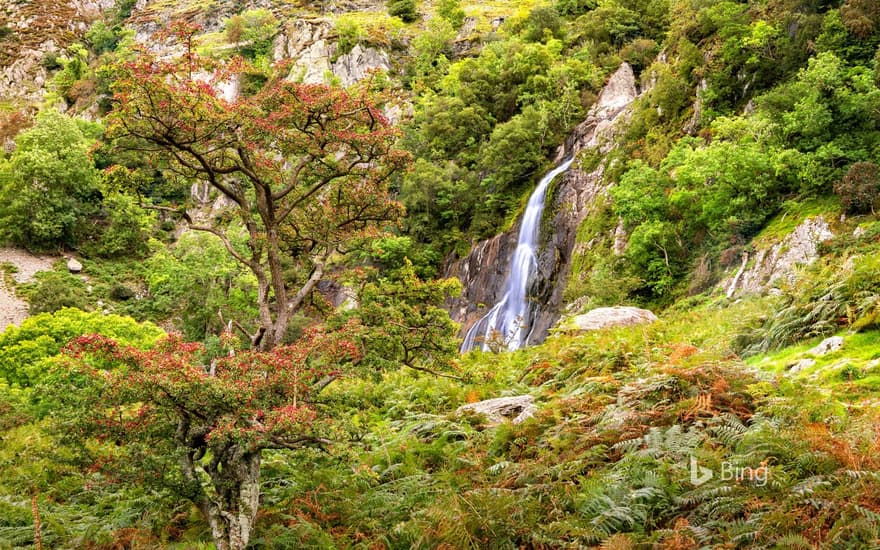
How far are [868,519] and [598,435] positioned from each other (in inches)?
111

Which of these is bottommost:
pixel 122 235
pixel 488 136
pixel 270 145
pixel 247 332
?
pixel 122 235

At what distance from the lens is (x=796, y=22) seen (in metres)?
21.6

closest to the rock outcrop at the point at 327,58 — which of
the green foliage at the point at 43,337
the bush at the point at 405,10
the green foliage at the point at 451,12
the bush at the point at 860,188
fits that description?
the green foliage at the point at 451,12

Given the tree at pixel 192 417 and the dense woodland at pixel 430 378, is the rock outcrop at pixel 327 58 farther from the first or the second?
the tree at pixel 192 417

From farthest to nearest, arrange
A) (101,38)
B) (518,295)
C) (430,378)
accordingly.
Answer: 1. (101,38)
2. (518,295)
3. (430,378)

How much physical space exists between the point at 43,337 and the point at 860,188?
2757 centimetres

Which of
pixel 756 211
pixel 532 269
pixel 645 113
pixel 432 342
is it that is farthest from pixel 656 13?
pixel 432 342

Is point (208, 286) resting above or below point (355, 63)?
below

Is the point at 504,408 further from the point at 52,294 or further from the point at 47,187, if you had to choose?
the point at 47,187

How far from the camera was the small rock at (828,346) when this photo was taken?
7014mm

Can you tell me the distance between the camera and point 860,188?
13914mm

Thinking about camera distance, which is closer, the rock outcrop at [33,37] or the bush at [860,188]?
the bush at [860,188]

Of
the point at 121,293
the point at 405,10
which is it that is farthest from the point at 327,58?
the point at 121,293

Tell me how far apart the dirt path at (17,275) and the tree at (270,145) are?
123ft
